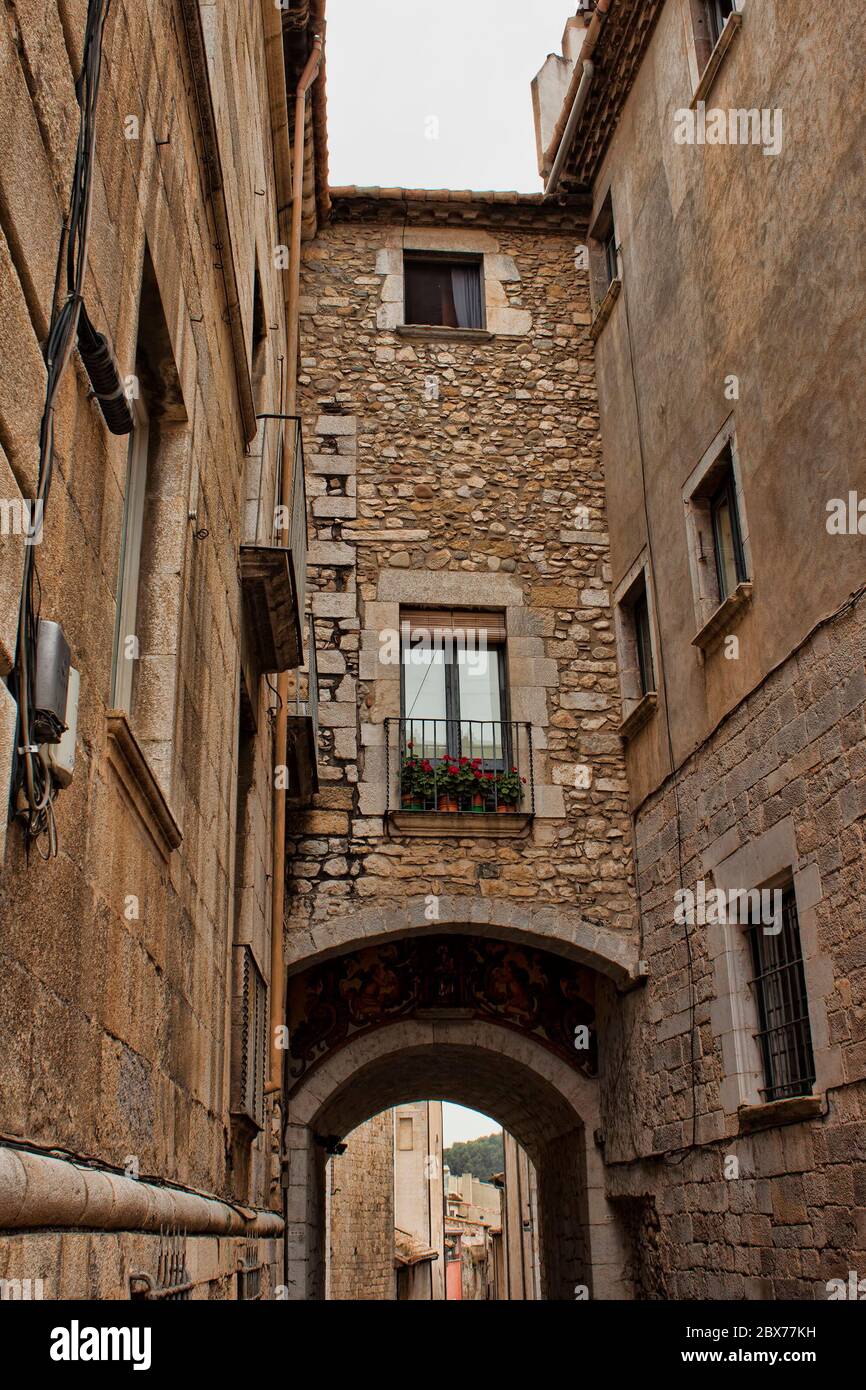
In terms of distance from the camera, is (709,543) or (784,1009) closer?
(784,1009)

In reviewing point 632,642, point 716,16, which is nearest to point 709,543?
point 632,642

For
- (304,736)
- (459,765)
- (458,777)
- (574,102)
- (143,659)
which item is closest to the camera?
(143,659)

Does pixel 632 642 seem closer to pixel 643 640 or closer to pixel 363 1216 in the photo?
pixel 643 640

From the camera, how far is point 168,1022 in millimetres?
4090

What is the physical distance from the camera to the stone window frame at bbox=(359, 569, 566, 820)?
10188mm

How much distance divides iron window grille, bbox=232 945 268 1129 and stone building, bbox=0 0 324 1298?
19 mm

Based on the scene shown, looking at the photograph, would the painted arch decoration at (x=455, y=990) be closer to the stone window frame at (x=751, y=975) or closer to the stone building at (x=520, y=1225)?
the stone window frame at (x=751, y=975)

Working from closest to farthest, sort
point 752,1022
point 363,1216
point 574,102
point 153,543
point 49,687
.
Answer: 1. point 49,687
2. point 153,543
3. point 752,1022
4. point 574,102
5. point 363,1216

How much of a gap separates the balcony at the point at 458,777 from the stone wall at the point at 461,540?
96 millimetres

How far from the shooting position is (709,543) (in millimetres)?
8922

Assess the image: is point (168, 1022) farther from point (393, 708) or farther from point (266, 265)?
point (393, 708)

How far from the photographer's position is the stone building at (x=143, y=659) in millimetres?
2303

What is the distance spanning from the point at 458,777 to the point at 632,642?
73.0 inches
